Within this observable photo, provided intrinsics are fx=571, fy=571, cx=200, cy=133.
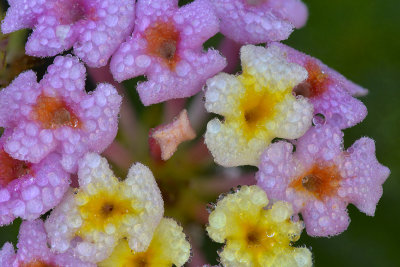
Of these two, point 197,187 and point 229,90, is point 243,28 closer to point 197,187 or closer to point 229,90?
point 229,90

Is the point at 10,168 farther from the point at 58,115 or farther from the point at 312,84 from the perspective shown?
the point at 312,84

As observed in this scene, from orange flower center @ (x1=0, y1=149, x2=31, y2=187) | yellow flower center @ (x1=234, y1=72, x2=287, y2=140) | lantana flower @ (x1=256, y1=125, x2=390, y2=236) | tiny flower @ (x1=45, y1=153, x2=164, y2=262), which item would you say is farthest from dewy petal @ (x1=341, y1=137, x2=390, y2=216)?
orange flower center @ (x1=0, y1=149, x2=31, y2=187)

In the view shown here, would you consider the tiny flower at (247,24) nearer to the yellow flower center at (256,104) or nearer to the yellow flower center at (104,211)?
the yellow flower center at (256,104)

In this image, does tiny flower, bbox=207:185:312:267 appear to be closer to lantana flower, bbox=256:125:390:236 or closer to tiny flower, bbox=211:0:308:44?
lantana flower, bbox=256:125:390:236

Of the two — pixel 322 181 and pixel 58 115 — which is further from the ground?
pixel 58 115

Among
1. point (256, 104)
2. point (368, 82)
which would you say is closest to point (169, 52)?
point (256, 104)
